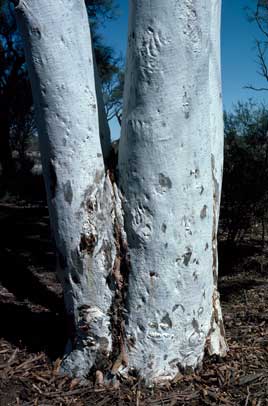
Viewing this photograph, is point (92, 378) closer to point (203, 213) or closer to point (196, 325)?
point (196, 325)

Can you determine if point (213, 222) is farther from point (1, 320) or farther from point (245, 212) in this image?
point (245, 212)

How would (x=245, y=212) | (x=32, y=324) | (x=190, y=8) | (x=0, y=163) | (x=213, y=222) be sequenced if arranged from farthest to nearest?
(x=0, y=163)
(x=245, y=212)
(x=32, y=324)
(x=213, y=222)
(x=190, y=8)

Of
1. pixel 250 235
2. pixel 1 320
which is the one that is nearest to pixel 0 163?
pixel 250 235

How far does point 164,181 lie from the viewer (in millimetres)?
3238

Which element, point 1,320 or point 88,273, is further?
point 1,320

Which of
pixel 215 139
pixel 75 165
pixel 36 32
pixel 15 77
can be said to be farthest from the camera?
pixel 15 77

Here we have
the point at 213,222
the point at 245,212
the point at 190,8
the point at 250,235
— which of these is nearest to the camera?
the point at 190,8

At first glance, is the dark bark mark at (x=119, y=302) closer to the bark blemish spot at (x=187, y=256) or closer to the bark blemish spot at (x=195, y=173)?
the bark blemish spot at (x=187, y=256)

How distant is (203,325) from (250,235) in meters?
6.44

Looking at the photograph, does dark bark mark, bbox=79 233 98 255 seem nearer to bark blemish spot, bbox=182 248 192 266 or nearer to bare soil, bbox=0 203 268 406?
bark blemish spot, bbox=182 248 192 266

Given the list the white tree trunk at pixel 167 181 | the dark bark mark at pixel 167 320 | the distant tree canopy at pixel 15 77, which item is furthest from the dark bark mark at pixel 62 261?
the distant tree canopy at pixel 15 77

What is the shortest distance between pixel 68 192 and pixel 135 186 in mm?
387

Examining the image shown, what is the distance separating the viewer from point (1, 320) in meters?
4.65

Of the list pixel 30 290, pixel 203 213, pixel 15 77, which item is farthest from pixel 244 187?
pixel 15 77
